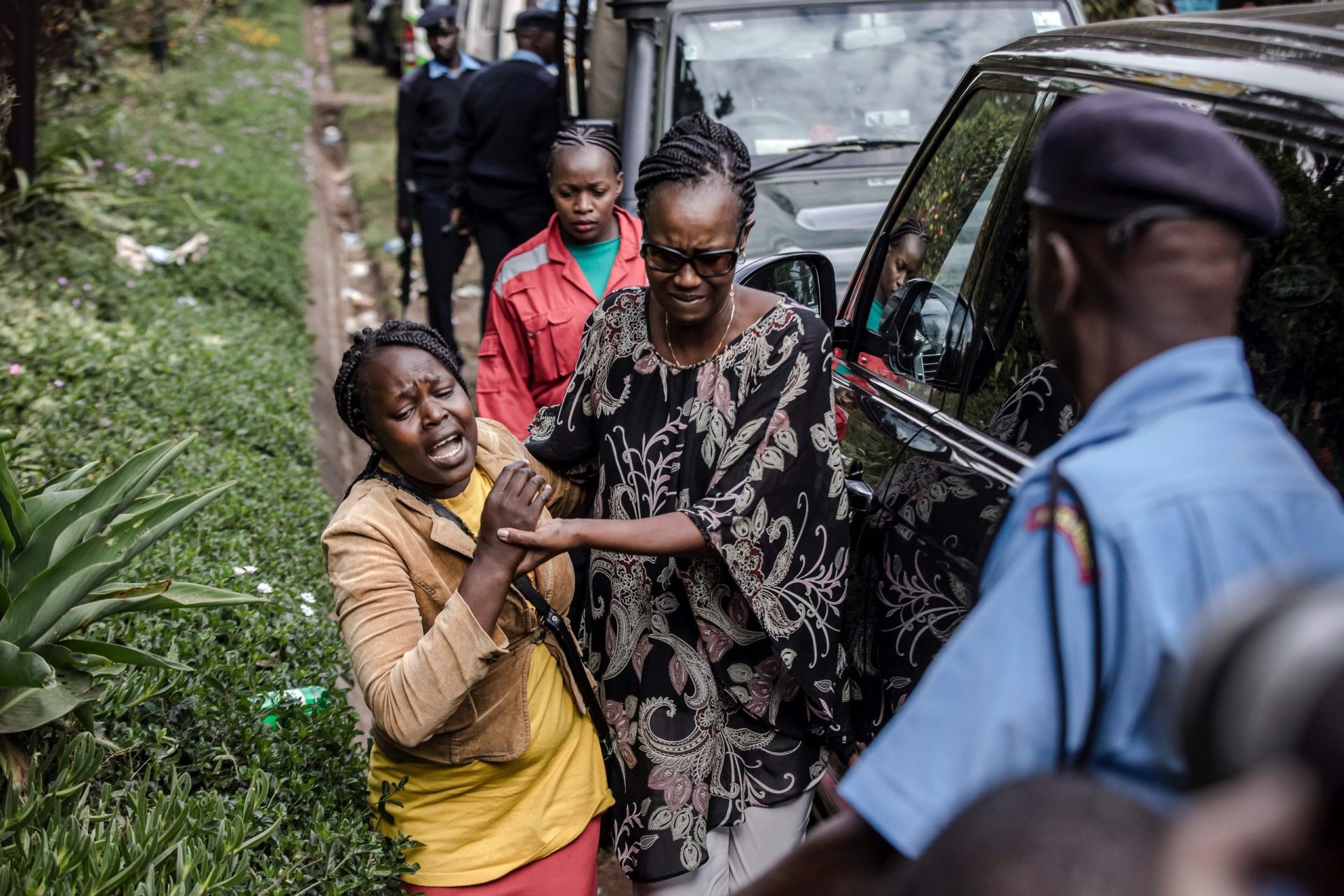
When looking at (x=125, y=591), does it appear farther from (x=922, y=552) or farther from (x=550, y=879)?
(x=922, y=552)

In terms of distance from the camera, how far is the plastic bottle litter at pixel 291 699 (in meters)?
3.16

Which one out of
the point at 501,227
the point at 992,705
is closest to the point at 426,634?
the point at 992,705

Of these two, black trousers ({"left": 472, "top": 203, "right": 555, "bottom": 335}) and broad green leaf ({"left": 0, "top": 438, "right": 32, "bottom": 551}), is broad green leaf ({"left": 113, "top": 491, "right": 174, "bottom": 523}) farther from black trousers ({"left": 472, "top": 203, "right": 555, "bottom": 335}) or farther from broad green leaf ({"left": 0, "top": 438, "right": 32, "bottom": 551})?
black trousers ({"left": 472, "top": 203, "right": 555, "bottom": 335})

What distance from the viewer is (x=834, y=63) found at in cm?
561

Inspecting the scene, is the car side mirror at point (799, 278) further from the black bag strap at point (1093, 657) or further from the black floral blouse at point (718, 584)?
the black bag strap at point (1093, 657)

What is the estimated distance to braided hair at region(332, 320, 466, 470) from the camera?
8.48ft

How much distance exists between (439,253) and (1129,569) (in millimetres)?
7389

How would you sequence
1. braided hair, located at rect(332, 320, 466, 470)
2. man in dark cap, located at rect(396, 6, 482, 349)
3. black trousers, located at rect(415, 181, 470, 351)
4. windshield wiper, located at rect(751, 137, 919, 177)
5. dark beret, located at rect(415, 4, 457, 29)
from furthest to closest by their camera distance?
dark beret, located at rect(415, 4, 457, 29)
man in dark cap, located at rect(396, 6, 482, 349)
black trousers, located at rect(415, 181, 470, 351)
windshield wiper, located at rect(751, 137, 919, 177)
braided hair, located at rect(332, 320, 466, 470)

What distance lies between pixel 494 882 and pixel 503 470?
0.89m

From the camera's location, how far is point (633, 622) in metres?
2.63

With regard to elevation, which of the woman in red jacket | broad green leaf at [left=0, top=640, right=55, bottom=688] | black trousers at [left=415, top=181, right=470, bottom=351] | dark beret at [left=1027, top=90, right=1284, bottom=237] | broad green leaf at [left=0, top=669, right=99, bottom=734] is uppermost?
dark beret at [left=1027, top=90, right=1284, bottom=237]

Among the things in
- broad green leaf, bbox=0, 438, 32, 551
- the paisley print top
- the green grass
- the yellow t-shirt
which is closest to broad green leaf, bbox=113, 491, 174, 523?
broad green leaf, bbox=0, 438, 32, 551

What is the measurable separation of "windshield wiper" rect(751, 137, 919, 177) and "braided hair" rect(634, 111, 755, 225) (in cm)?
286

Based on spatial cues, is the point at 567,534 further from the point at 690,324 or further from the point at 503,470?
the point at 690,324
